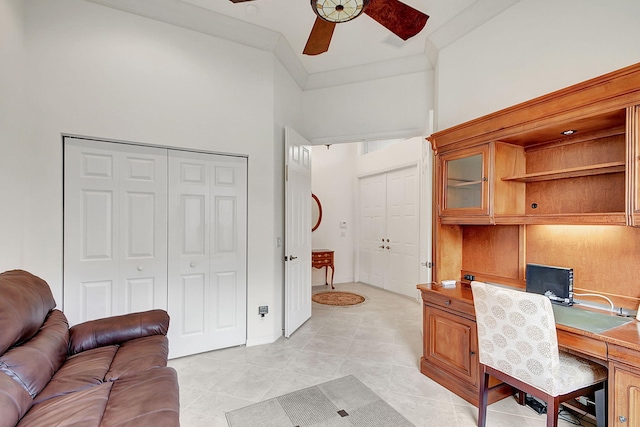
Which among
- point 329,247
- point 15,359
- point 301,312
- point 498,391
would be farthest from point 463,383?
point 329,247

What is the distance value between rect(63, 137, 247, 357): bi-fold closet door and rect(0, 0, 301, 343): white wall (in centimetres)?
10

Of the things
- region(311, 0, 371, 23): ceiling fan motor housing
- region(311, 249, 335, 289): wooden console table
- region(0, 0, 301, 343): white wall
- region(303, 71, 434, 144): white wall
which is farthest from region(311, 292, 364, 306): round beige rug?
region(311, 0, 371, 23): ceiling fan motor housing

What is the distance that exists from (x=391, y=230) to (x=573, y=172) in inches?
145

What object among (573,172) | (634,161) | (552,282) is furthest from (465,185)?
(634,161)

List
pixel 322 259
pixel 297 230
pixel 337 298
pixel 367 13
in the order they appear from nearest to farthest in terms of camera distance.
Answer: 1. pixel 367 13
2. pixel 297 230
3. pixel 337 298
4. pixel 322 259

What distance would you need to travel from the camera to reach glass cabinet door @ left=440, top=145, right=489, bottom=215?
7.53ft

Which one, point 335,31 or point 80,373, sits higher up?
point 335,31

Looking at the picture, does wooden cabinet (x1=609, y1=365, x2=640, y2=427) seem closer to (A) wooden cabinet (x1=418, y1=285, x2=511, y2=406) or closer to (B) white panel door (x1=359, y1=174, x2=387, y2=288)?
(A) wooden cabinet (x1=418, y1=285, x2=511, y2=406)

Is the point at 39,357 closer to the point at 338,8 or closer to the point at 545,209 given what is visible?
the point at 338,8

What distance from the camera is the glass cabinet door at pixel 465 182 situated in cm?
229

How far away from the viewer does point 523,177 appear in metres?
2.15

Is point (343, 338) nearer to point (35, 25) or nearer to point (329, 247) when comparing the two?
point (329, 247)

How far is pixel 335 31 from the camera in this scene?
117 inches

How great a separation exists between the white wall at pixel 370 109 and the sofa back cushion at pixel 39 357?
3154mm
